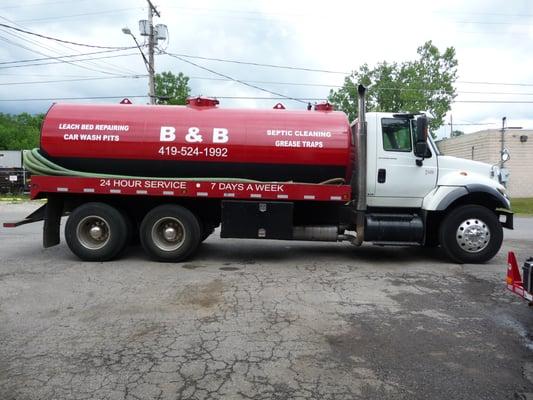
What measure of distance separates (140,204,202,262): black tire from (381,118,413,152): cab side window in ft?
11.7

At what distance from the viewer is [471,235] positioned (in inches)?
327

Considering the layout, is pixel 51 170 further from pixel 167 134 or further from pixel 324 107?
pixel 324 107

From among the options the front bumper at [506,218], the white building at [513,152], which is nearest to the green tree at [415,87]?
the white building at [513,152]

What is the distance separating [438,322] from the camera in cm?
528

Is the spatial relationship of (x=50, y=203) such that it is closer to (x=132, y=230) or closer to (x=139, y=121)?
(x=132, y=230)

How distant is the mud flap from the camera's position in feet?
28.1

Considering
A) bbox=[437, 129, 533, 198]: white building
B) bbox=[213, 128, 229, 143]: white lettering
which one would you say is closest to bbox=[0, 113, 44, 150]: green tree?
bbox=[437, 129, 533, 198]: white building

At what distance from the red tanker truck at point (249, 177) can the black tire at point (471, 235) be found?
0.02 m

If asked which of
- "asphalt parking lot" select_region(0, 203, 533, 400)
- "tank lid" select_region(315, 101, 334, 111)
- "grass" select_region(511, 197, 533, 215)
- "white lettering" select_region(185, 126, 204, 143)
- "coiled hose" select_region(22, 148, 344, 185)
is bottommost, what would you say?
"asphalt parking lot" select_region(0, 203, 533, 400)

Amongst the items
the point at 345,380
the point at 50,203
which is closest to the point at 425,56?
the point at 50,203

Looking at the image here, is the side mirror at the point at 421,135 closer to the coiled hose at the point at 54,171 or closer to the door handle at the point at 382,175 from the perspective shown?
the door handle at the point at 382,175

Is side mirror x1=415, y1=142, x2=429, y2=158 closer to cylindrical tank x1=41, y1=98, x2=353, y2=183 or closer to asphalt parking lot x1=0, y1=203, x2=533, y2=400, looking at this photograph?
cylindrical tank x1=41, y1=98, x2=353, y2=183

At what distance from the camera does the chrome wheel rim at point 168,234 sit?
8.32 metres

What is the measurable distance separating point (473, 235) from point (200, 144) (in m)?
4.82
